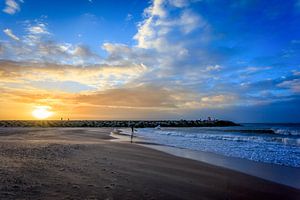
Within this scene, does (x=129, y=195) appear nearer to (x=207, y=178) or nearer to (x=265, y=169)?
(x=207, y=178)

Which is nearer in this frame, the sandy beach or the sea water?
the sandy beach

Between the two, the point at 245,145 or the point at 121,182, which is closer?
the point at 121,182

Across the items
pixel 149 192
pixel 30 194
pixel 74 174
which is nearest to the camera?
pixel 30 194

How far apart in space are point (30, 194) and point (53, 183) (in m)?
1.31

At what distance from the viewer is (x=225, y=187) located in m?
9.92

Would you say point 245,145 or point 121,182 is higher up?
point 245,145

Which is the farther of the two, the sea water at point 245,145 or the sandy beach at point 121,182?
the sea water at point 245,145

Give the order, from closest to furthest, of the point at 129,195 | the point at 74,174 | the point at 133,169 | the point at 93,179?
1. the point at 129,195
2. the point at 93,179
3. the point at 74,174
4. the point at 133,169

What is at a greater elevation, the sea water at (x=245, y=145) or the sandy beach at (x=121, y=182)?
the sea water at (x=245, y=145)

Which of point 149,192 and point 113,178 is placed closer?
point 149,192

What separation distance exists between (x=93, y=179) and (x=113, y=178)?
2.34 feet

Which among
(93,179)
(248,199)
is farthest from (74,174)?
(248,199)

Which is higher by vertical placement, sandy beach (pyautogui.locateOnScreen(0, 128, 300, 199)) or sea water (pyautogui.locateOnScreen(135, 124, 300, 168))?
sea water (pyautogui.locateOnScreen(135, 124, 300, 168))

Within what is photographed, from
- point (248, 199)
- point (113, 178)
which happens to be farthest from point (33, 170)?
point (248, 199)
